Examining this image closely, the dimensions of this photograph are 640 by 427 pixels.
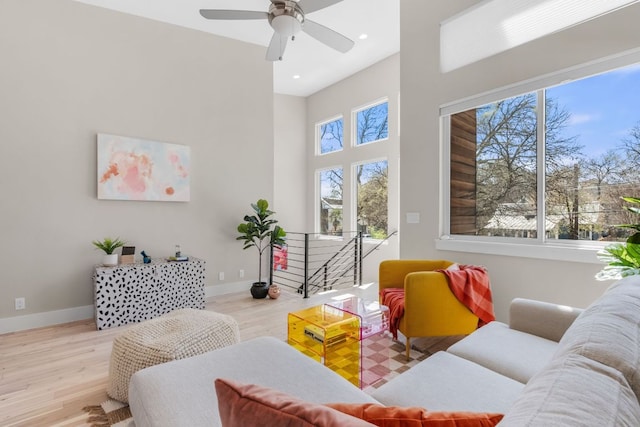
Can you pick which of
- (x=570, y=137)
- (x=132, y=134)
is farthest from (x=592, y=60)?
(x=132, y=134)

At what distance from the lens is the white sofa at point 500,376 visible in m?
0.60

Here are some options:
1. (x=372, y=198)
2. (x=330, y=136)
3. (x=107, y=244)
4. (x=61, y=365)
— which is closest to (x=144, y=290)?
(x=107, y=244)

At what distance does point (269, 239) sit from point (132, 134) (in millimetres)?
2342

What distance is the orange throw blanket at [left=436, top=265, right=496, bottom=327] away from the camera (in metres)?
2.50

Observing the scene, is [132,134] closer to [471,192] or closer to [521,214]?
[471,192]

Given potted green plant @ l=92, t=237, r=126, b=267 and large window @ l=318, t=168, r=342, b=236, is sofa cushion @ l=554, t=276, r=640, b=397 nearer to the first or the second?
potted green plant @ l=92, t=237, r=126, b=267

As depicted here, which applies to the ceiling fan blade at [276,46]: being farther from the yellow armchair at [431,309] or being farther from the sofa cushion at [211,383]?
the sofa cushion at [211,383]

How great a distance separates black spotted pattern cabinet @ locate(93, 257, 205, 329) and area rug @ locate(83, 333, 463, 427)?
1.47 m

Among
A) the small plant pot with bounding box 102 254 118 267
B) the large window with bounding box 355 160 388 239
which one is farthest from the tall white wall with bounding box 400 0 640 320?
the small plant pot with bounding box 102 254 118 267

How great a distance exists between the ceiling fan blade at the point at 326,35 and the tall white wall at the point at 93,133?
209 cm

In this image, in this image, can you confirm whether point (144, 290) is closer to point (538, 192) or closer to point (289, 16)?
point (289, 16)

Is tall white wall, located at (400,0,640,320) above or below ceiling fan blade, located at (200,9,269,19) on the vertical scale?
below

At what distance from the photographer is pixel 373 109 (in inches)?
240

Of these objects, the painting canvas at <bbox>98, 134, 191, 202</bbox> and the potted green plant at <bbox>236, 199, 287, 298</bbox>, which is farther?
the potted green plant at <bbox>236, 199, 287, 298</bbox>
